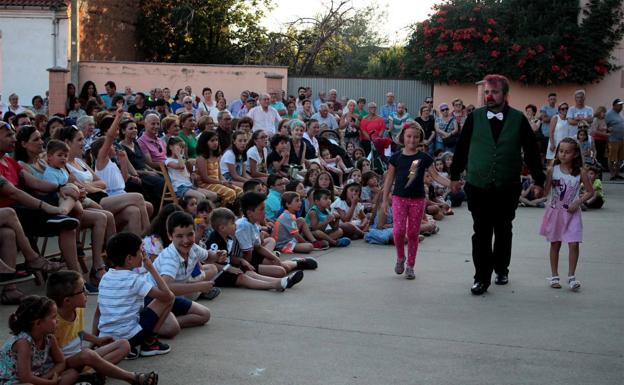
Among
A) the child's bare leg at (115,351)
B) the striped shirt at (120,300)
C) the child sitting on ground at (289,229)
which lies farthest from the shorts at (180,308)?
the child sitting on ground at (289,229)

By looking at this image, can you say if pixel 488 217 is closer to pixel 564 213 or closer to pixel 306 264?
pixel 564 213

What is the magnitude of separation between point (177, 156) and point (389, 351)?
5.46 meters

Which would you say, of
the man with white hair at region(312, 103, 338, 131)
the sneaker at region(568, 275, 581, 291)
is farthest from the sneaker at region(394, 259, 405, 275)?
the man with white hair at region(312, 103, 338, 131)

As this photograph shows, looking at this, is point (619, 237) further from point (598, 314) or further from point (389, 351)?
point (389, 351)

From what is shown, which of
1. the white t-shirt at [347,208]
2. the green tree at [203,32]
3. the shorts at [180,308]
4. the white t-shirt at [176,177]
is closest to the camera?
the shorts at [180,308]

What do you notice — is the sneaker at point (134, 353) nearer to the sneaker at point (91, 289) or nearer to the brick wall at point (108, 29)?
the sneaker at point (91, 289)

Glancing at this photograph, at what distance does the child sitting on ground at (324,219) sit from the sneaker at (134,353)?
535cm

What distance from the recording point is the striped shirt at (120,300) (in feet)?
18.9

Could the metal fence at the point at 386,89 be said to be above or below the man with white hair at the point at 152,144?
above

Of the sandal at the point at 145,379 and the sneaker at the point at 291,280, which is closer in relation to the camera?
the sandal at the point at 145,379

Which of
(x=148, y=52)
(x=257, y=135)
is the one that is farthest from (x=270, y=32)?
(x=257, y=135)


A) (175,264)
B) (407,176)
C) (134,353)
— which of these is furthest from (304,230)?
(134,353)

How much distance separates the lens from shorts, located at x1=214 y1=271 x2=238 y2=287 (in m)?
8.15

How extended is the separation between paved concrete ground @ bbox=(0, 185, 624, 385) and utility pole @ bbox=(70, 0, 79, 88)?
18761 millimetres
